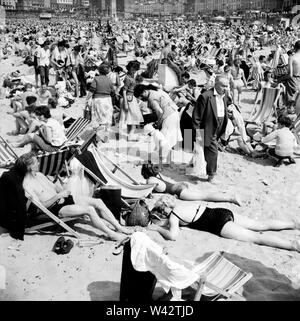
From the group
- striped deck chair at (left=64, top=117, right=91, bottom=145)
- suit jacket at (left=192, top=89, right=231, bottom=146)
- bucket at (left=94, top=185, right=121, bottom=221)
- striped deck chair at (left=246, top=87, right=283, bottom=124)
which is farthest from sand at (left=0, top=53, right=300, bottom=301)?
striped deck chair at (left=246, top=87, right=283, bottom=124)

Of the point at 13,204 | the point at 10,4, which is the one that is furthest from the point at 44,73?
the point at 10,4

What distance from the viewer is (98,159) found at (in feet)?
16.8

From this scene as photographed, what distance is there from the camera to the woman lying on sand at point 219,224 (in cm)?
409

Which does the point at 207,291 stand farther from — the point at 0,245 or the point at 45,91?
the point at 45,91

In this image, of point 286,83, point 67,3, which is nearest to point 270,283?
point 286,83

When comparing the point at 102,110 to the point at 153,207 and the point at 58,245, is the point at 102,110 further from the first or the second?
the point at 58,245

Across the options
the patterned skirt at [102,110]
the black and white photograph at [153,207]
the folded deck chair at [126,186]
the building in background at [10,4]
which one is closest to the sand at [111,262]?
the black and white photograph at [153,207]

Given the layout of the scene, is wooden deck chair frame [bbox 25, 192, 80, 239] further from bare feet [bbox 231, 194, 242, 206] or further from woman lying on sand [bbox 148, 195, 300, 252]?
bare feet [bbox 231, 194, 242, 206]

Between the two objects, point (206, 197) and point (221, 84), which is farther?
point (221, 84)

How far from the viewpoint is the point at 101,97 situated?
23.7 feet

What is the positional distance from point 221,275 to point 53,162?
259 cm

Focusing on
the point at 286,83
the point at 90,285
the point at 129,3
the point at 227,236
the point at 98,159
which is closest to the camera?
the point at 90,285

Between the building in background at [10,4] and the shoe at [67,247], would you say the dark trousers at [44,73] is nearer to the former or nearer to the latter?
the shoe at [67,247]
